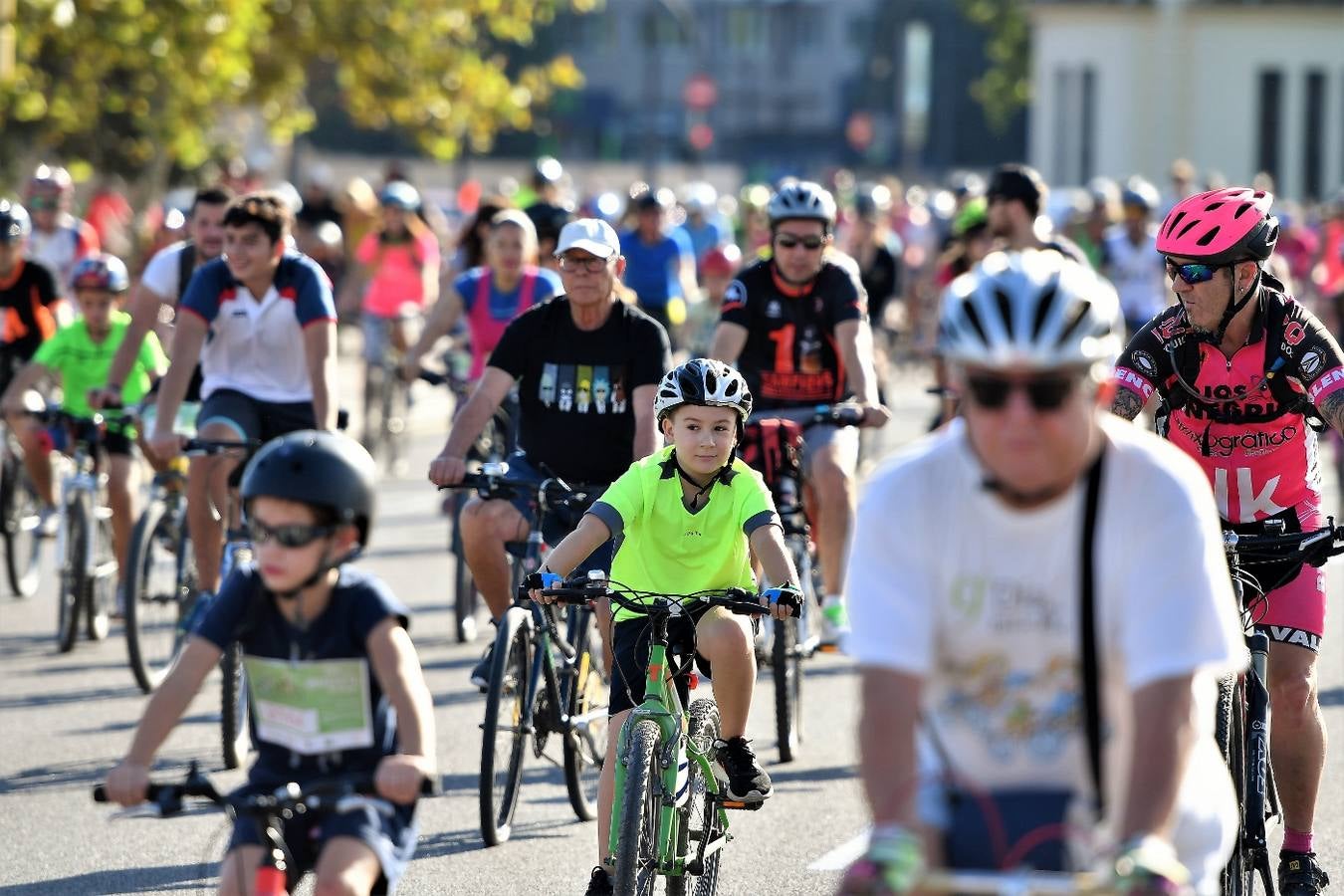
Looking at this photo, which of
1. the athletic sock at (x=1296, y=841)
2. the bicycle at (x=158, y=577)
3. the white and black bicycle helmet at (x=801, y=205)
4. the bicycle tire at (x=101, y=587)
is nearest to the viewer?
the athletic sock at (x=1296, y=841)

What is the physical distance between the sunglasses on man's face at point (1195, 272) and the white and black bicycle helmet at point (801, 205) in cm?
341

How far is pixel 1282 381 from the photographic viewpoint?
6.28m

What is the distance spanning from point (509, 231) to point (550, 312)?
3.06 m

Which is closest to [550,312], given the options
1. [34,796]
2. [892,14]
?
[34,796]

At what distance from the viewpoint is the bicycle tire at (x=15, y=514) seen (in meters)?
12.4

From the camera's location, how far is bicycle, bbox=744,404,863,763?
8.86 m

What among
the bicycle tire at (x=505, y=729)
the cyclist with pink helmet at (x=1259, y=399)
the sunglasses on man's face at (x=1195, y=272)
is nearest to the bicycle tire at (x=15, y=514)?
the bicycle tire at (x=505, y=729)

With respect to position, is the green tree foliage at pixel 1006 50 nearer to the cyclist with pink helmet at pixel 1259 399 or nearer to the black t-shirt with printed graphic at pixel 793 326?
the black t-shirt with printed graphic at pixel 793 326

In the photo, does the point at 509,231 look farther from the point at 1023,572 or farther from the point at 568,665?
the point at 1023,572

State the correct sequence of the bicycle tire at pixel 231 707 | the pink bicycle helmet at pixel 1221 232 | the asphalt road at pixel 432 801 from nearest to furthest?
the pink bicycle helmet at pixel 1221 232
the asphalt road at pixel 432 801
the bicycle tire at pixel 231 707

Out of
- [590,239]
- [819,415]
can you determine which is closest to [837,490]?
[819,415]

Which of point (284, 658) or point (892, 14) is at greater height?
point (892, 14)

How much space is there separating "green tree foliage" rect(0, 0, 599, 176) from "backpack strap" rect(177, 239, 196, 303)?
27.0 feet

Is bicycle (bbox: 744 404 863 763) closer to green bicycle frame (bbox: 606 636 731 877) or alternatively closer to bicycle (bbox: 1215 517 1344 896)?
green bicycle frame (bbox: 606 636 731 877)
